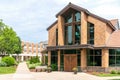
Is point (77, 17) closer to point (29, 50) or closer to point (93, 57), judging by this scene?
point (93, 57)

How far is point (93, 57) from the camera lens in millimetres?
42156

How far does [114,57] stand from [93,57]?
120 inches

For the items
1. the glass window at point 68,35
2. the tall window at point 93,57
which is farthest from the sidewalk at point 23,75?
the tall window at point 93,57

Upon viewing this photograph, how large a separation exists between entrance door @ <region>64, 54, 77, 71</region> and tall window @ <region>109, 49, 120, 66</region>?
17.7 ft

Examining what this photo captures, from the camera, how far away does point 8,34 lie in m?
83.2

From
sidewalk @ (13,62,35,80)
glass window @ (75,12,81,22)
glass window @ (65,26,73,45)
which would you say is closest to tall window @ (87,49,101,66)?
glass window @ (65,26,73,45)

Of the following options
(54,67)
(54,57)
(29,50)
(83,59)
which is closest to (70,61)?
(83,59)

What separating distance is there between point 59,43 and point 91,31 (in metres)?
5.86

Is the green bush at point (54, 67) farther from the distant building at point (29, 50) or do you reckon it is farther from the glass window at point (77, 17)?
the distant building at point (29, 50)

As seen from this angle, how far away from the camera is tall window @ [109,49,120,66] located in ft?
135

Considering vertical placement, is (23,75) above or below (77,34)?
below

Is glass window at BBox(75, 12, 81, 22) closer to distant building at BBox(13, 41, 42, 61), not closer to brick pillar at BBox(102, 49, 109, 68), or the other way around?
brick pillar at BBox(102, 49, 109, 68)

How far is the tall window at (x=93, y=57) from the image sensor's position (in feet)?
137

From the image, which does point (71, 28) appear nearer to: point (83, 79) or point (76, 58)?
point (76, 58)
